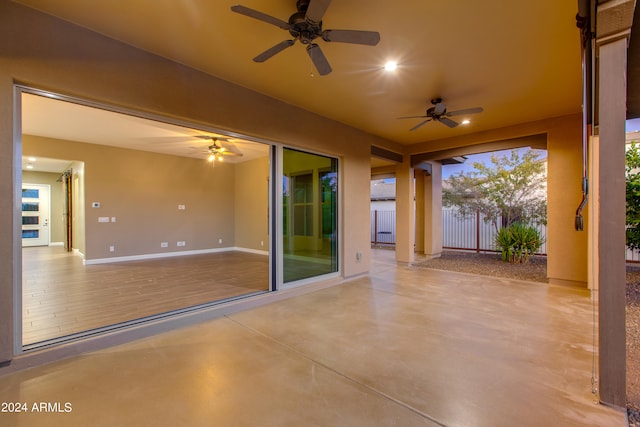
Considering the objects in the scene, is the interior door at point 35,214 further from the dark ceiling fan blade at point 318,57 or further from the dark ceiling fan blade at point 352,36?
the dark ceiling fan blade at point 352,36

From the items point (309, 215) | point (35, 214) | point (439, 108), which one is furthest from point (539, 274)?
point (35, 214)

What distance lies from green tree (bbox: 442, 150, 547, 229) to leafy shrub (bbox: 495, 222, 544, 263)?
2.33 feet

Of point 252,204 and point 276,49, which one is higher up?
point 276,49

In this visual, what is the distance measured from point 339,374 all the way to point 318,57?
8.75 ft

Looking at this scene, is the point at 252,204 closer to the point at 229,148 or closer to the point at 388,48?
the point at 229,148

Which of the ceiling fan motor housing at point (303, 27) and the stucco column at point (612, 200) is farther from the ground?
the ceiling fan motor housing at point (303, 27)

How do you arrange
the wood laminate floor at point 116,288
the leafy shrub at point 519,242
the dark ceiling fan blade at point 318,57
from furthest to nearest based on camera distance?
the leafy shrub at point 519,242
the wood laminate floor at point 116,288
the dark ceiling fan blade at point 318,57

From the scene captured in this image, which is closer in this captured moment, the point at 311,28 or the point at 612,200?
the point at 612,200

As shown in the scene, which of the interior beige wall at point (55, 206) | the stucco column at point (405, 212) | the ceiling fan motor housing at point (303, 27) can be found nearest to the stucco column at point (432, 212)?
the stucco column at point (405, 212)

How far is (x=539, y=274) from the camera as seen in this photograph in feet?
18.7

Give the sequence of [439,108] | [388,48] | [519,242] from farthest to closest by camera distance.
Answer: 1. [519,242]
2. [439,108]
3. [388,48]

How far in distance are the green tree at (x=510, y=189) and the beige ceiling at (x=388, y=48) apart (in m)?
3.98

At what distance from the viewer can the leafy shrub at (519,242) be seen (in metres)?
7.05

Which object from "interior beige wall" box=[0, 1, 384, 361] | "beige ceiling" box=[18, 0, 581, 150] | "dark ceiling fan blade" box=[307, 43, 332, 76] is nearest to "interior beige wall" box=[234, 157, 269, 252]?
"interior beige wall" box=[0, 1, 384, 361]
